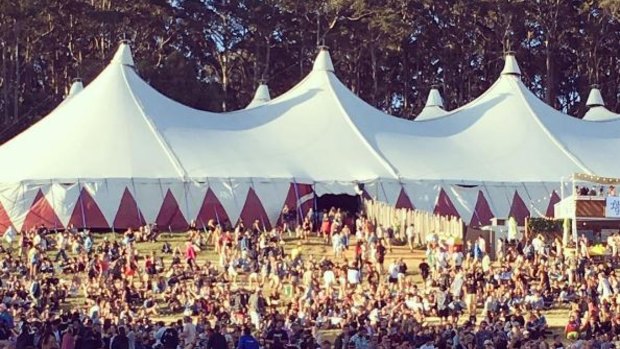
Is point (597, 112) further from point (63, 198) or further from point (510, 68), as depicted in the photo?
point (63, 198)

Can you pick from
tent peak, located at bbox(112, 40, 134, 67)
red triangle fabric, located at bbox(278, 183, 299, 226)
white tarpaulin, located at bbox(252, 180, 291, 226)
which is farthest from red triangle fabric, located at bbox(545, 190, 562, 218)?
tent peak, located at bbox(112, 40, 134, 67)

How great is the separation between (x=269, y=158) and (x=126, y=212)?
5138 mm

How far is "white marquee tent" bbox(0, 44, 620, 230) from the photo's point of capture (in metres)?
34.1

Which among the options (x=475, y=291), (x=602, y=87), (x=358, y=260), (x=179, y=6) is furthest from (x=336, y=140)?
(x=602, y=87)

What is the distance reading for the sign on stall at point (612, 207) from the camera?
3070cm

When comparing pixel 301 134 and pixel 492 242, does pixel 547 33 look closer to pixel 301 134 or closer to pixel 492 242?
pixel 301 134

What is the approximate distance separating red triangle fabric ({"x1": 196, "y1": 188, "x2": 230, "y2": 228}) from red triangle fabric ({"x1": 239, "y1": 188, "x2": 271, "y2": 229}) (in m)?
0.61

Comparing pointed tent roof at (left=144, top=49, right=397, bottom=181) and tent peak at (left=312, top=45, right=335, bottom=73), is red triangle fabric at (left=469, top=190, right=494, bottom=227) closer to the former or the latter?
pointed tent roof at (left=144, top=49, right=397, bottom=181)

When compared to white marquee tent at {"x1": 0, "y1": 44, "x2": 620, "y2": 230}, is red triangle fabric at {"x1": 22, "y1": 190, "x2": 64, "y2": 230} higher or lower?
lower

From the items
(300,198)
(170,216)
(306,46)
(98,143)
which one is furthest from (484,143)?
(306,46)

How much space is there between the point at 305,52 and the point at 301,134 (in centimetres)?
2330

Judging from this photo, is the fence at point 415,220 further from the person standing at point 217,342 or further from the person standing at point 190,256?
the person standing at point 217,342

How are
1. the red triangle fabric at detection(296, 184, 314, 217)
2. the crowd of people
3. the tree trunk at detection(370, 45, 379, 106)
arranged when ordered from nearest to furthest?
the crowd of people, the red triangle fabric at detection(296, 184, 314, 217), the tree trunk at detection(370, 45, 379, 106)

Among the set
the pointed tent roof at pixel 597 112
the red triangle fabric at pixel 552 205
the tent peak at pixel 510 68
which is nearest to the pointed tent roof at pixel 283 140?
the red triangle fabric at pixel 552 205
